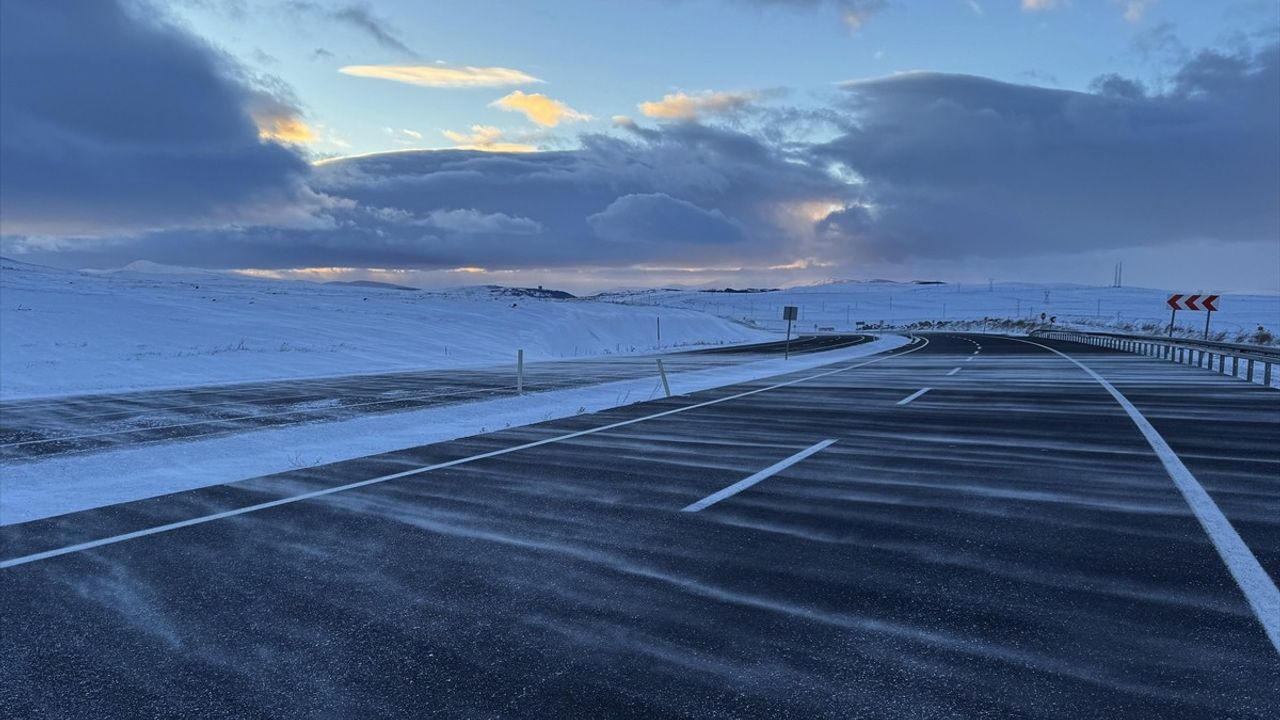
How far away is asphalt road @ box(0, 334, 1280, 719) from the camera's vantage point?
3195 millimetres

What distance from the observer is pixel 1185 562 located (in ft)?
15.5

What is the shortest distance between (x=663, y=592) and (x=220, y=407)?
1330 centimetres

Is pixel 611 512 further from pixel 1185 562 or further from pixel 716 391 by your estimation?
pixel 716 391

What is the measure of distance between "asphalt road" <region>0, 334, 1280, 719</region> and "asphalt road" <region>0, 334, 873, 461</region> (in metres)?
4.85

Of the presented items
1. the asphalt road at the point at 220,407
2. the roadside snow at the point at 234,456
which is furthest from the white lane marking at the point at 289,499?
the asphalt road at the point at 220,407

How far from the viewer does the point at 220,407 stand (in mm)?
14555

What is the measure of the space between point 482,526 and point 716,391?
A: 11694mm

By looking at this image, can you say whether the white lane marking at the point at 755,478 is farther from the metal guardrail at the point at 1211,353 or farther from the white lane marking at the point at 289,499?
the metal guardrail at the point at 1211,353

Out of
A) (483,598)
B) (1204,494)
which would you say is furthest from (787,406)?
(483,598)

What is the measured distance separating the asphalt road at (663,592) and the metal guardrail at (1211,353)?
12053 millimetres

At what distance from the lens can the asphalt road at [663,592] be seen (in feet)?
10.5

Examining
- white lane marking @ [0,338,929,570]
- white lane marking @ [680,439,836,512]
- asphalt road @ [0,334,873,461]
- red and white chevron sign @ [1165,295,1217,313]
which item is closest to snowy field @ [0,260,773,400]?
asphalt road @ [0,334,873,461]

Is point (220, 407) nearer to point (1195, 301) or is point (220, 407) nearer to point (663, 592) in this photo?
Result: point (663, 592)

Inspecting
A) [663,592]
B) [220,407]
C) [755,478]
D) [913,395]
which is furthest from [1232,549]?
[220,407]
